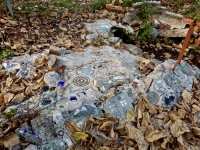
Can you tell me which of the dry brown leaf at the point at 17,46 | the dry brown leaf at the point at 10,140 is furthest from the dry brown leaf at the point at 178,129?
the dry brown leaf at the point at 17,46

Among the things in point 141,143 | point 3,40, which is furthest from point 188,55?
point 3,40

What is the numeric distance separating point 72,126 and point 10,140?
1.86 ft

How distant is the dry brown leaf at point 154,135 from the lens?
2069 mm

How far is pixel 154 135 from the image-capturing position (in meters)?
2.10

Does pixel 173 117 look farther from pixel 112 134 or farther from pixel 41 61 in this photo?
pixel 41 61

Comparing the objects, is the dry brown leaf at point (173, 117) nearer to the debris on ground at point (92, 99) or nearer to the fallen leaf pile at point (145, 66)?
the debris on ground at point (92, 99)

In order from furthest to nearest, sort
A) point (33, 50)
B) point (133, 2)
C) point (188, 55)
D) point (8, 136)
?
point (133, 2)
point (188, 55)
point (33, 50)
point (8, 136)

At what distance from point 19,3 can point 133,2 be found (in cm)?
255

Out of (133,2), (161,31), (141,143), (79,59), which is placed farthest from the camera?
(133,2)

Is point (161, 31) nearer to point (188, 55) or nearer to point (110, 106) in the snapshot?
point (188, 55)

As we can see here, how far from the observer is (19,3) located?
4.72 metres

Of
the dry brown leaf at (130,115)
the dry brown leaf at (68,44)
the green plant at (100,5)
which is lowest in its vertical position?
the dry brown leaf at (130,115)

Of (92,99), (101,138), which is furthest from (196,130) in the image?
(92,99)

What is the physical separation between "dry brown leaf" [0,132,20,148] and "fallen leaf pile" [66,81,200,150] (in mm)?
480
